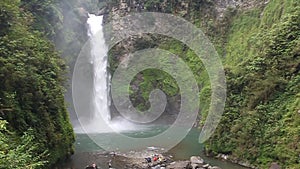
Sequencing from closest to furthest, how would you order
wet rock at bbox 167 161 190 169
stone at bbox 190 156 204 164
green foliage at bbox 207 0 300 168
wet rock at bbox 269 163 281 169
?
wet rock at bbox 269 163 281 169 → green foliage at bbox 207 0 300 168 → wet rock at bbox 167 161 190 169 → stone at bbox 190 156 204 164

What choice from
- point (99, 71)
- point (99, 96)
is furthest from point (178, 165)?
point (99, 71)

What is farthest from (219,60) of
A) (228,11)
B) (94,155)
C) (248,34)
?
(94,155)

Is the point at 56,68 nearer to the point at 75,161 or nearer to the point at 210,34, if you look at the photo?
the point at 75,161

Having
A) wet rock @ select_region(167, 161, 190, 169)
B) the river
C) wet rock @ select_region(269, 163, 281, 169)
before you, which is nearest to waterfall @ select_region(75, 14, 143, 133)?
the river

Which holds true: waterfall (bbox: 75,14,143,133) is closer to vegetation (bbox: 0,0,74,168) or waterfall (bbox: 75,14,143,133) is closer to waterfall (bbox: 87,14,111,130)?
waterfall (bbox: 87,14,111,130)

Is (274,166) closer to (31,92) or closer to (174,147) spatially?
(174,147)

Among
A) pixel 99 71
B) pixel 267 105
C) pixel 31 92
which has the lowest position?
pixel 267 105

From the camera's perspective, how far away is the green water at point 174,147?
21525 millimetres

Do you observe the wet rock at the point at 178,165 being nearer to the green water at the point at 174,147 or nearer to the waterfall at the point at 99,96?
the green water at the point at 174,147

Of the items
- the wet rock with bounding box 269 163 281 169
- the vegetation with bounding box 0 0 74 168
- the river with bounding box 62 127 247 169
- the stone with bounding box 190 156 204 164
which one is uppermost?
the vegetation with bounding box 0 0 74 168

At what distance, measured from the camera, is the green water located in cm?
2152

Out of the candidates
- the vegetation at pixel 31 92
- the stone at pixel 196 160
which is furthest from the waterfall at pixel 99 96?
the stone at pixel 196 160

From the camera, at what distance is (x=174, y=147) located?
995 inches

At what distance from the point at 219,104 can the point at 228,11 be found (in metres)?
22.0
